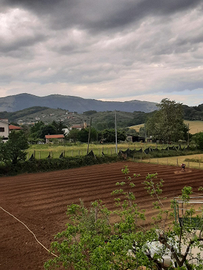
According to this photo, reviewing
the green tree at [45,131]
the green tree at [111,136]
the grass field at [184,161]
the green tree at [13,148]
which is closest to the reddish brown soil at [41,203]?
the green tree at [13,148]

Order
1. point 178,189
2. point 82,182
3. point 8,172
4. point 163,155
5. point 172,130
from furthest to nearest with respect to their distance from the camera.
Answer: point 172,130 < point 163,155 < point 8,172 < point 82,182 < point 178,189

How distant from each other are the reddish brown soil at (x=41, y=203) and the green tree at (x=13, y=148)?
5.43m

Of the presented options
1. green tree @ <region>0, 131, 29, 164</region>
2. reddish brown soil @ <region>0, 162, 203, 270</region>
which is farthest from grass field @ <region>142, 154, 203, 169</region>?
green tree @ <region>0, 131, 29, 164</region>

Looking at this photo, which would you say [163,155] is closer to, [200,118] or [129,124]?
[200,118]

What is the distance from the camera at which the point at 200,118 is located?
123 m

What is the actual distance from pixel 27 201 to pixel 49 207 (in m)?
2.17

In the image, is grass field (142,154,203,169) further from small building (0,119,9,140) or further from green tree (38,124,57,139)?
green tree (38,124,57,139)

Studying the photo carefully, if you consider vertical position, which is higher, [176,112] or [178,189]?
[176,112]

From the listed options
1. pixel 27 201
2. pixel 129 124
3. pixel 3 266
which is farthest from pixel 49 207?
pixel 129 124

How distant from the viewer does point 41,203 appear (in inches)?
598

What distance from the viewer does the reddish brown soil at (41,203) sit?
877 centimetres

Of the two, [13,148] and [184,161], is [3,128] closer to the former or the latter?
[13,148]

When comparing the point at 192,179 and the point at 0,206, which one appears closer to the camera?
the point at 0,206

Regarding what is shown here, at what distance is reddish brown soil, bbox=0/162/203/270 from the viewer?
877 cm
